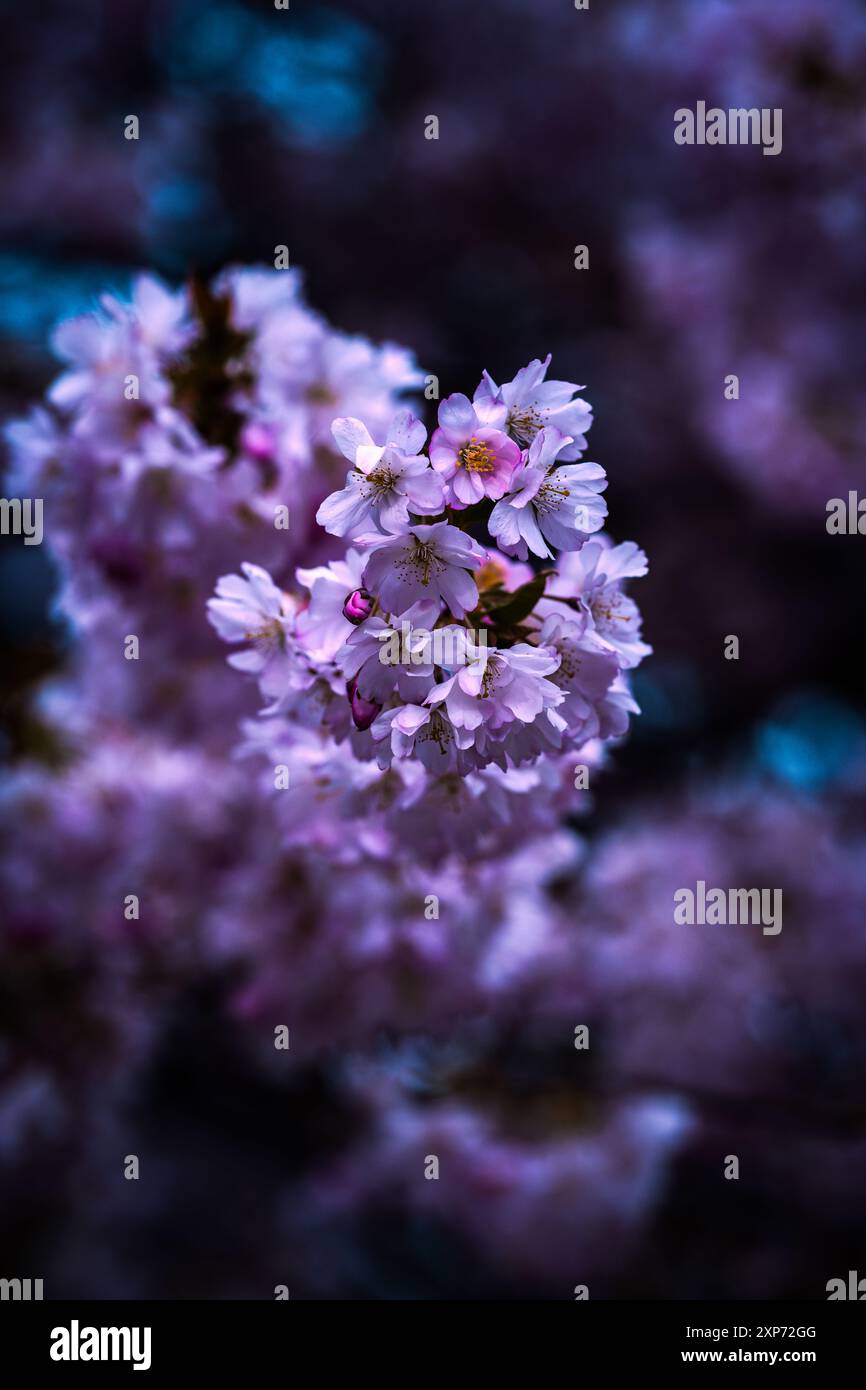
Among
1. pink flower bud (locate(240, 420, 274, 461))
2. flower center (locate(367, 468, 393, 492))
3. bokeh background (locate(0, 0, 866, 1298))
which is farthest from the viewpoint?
bokeh background (locate(0, 0, 866, 1298))

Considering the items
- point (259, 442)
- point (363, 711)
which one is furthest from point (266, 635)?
point (259, 442)

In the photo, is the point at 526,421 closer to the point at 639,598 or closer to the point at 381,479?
the point at 381,479

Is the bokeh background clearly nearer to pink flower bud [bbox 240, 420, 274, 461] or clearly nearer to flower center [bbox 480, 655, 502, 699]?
pink flower bud [bbox 240, 420, 274, 461]

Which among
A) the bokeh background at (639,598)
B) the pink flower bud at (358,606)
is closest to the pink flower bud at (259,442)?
the pink flower bud at (358,606)

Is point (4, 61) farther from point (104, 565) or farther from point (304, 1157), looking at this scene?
point (304, 1157)

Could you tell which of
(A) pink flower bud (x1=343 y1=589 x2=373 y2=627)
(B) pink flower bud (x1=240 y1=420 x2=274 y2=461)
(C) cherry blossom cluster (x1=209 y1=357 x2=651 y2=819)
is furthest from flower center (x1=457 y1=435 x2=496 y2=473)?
(B) pink flower bud (x1=240 y1=420 x2=274 y2=461)

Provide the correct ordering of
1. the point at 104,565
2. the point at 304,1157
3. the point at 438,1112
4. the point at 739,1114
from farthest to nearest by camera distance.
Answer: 1. the point at 304,1157
2. the point at 438,1112
3. the point at 739,1114
4. the point at 104,565

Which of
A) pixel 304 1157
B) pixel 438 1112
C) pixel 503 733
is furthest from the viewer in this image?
pixel 304 1157

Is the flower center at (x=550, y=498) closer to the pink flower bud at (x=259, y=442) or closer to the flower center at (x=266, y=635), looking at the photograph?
the flower center at (x=266, y=635)

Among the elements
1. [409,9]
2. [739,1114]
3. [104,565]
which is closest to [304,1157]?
[739,1114]
